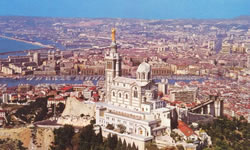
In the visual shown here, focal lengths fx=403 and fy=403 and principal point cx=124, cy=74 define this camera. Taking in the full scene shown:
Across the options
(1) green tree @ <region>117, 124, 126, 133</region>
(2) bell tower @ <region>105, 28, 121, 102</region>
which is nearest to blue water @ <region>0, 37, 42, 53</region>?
(2) bell tower @ <region>105, 28, 121, 102</region>

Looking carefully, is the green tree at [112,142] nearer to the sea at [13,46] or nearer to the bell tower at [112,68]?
the bell tower at [112,68]

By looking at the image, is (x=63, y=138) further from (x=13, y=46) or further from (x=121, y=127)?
(x=13, y=46)

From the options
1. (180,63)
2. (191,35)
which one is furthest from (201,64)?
(191,35)

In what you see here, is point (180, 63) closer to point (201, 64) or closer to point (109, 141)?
point (201, 64)

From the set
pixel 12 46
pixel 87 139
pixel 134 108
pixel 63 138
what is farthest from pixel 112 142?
pixel 12 46

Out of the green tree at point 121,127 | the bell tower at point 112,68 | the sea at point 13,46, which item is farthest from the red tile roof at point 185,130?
the sea at point 13,46

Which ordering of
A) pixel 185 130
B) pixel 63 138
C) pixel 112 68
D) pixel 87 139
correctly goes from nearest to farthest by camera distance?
pixel 185 130 → pixel 87 139 → pixel 63 138 → pixel 112 68
